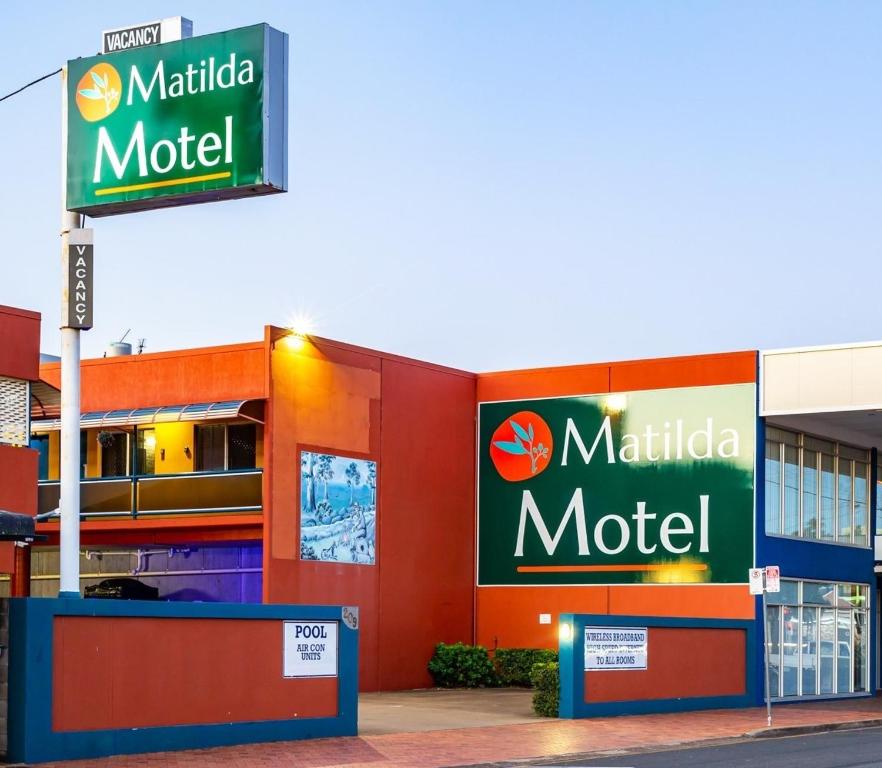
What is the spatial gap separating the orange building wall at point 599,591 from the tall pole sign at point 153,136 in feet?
56.9

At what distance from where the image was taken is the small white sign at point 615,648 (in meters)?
26.6

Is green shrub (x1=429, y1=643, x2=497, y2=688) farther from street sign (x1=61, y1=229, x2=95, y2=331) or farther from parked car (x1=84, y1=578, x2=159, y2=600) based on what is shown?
street sign (x1=61, y1=229, x2=95, y2=331)

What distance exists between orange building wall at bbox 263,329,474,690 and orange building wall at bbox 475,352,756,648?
750mm

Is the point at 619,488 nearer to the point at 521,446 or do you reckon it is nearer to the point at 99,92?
the point at 521,446

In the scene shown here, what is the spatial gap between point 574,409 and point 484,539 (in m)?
3.94

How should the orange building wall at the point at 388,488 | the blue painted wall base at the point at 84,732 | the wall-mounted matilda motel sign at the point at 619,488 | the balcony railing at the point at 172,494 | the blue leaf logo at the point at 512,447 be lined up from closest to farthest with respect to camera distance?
1. the blue painted wall base at the point at 84,732
2. the orange building wall at the point at 388,488
3. the balcony railing at the point at 172,494
4. the wall-mounted matilda motel sign at the point at 619,488
5. the blue leaf logo at the point at 512,447

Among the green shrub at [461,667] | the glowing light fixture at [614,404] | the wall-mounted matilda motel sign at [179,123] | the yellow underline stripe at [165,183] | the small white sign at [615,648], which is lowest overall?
the green shrub at [461,667]

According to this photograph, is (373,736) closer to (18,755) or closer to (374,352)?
(18,755)

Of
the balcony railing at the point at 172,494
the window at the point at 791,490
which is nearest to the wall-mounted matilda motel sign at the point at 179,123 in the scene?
the balcony railing at the point at 172,494

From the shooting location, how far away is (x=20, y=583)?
1356 inches

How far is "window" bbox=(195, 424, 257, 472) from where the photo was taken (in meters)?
32.5

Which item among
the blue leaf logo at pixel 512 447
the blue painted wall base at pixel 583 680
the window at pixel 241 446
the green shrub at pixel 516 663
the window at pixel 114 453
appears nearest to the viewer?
the blue painted wall base at pixel 583 680

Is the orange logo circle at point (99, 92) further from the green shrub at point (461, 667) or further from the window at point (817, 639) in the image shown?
the window at point (817, 639)

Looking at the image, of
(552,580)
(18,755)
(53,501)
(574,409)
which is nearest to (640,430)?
(574,409)
